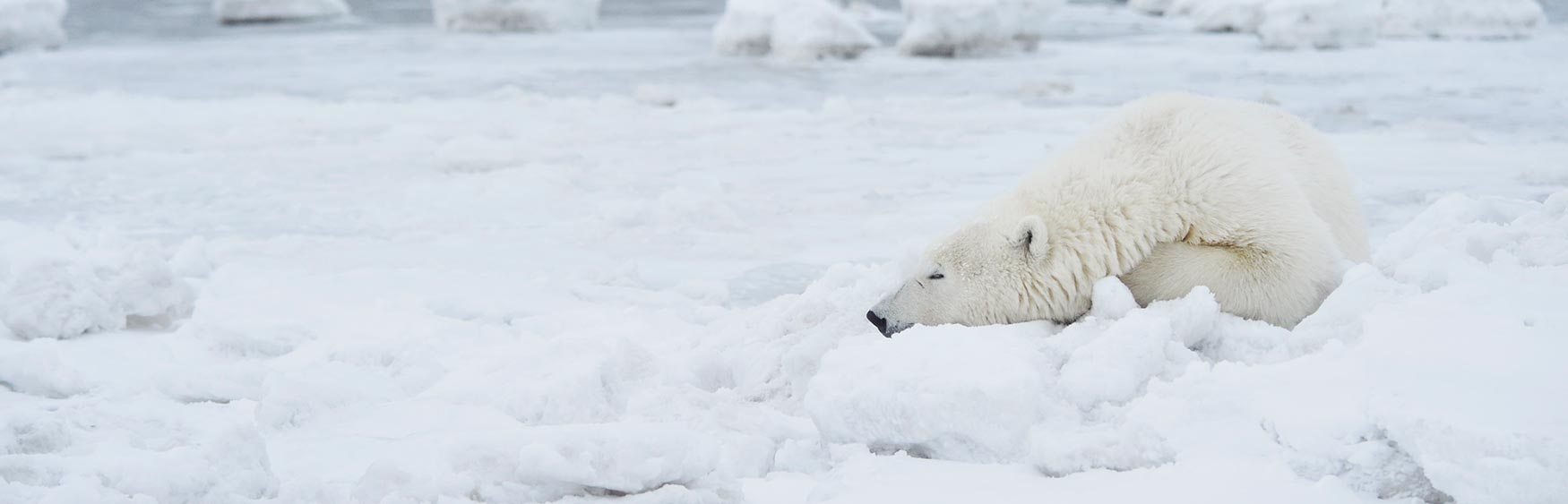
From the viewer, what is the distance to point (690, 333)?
14.2 ft

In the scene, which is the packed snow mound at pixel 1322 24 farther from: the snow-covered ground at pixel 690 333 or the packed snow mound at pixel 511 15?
the packed snow mound at pixel 511 15

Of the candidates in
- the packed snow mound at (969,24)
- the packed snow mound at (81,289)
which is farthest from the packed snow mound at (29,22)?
the packed snow mound at (81,289)

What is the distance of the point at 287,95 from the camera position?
12.6 m

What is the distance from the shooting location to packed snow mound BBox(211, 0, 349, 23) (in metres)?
23.0

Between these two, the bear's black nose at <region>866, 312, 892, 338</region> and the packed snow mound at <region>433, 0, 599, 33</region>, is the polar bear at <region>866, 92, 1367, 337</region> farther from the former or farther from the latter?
the packed snow mound at <region>433, 0, 599, 33</region>

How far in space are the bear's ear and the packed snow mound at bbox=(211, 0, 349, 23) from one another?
860 inches

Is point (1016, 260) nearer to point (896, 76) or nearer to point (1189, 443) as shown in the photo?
point (1189, 443)

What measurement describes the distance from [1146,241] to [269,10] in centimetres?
2217

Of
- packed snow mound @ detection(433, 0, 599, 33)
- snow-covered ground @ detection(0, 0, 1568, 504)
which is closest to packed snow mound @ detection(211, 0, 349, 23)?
packed snow mound @ detection(433, 0, 599, 33)

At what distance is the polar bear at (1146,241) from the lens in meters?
3.55

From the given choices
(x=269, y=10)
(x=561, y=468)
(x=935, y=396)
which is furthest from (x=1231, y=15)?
(x=561, y=468)

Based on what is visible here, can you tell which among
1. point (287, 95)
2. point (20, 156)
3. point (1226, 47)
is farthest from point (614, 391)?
point (1226, 47)

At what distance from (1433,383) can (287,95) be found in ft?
38.3

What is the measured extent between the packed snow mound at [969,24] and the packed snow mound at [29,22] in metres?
11.0
